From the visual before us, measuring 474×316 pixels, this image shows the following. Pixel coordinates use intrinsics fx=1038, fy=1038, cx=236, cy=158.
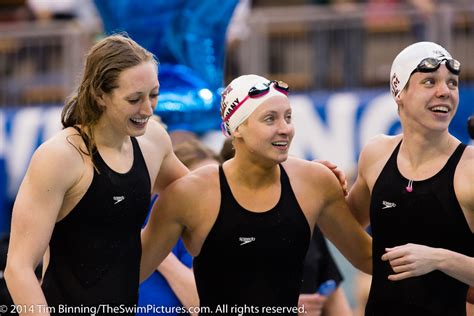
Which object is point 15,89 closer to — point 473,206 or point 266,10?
point 266,10

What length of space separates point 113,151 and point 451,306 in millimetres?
1876

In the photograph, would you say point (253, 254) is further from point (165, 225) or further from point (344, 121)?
point (344, 121)

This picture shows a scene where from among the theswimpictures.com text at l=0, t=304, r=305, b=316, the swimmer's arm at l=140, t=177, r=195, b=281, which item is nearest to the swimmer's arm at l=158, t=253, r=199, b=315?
the theswimpictures.com text at l=0, t=304, r=305, b=316

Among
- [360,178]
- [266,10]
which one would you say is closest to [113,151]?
[360,178]

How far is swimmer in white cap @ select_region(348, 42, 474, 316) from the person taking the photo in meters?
5.16

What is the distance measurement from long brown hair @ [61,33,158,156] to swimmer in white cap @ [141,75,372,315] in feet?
2.00

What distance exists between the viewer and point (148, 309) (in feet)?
19.8

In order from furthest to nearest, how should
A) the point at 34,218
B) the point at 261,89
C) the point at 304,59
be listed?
1. the point at 304,59
2. the point at 261,89
3. the point at 34,218

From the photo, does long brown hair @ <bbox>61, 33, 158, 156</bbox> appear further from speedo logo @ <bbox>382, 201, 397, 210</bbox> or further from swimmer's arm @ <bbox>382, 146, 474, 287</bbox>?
swimmer's arm @ <bbox>382, 146, 474, 287</bbox>

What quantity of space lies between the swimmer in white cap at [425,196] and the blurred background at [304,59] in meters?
4.36

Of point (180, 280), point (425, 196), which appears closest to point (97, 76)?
point (180, 280)

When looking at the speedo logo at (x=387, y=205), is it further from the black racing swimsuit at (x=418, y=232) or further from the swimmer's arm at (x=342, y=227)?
the swimmer's arm at (x=342, y=227)

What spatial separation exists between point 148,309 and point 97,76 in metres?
1.68

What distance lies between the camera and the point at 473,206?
5.12 meters
